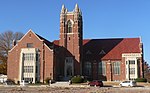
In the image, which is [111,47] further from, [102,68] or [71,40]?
[71,40]

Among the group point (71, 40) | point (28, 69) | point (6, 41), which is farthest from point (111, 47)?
point (6, 41)

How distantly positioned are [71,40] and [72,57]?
456 cm

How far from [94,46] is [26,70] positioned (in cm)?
2206

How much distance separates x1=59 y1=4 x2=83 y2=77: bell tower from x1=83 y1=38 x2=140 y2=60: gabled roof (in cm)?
601

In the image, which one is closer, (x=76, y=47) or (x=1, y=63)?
(x=76, y=47)

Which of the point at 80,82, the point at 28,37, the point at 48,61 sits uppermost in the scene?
the point at 28,37

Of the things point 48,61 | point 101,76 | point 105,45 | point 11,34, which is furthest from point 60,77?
point 11,34

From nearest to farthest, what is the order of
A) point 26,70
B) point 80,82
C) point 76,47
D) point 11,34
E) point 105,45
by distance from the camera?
point 80,82 → point 26,70 → point 76,47 → point 105,45 → point 11,34

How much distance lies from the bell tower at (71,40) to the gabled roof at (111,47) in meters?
6.01

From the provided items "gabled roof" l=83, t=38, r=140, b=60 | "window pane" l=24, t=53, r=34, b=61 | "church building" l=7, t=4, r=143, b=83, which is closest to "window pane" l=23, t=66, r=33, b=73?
"church building" l=7, t=4, r=143, b=83

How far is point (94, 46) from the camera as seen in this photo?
81.5 m

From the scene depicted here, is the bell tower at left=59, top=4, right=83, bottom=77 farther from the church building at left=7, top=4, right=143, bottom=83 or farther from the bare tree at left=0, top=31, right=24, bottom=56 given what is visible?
the bare tree at left=0, top=31, right=24, bottom=56

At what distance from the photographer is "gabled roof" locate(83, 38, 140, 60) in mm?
76188

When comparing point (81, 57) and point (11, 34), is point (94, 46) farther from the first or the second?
point (11, 34)
